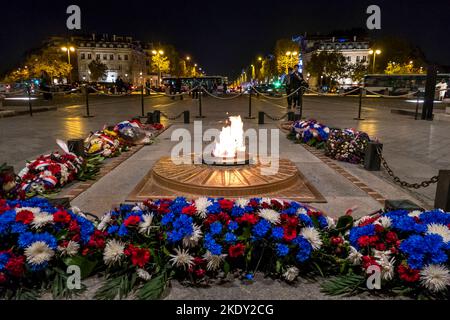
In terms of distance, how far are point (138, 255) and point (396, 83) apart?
157ft

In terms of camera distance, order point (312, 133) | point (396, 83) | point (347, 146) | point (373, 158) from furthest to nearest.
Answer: point (396, 83) < point (312, 133) < point (347, 146) < point (373, 158)

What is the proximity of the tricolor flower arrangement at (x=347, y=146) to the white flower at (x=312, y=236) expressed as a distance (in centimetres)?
402

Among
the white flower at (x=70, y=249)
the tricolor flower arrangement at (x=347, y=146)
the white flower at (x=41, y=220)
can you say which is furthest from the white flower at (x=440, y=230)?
the tricolor flower arrangement at (x=347, y=146)

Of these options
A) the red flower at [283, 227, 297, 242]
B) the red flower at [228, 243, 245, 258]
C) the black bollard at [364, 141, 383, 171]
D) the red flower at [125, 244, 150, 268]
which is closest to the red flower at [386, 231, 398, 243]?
the red flower at [283, 227, 297, 242]

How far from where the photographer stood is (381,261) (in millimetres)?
2549

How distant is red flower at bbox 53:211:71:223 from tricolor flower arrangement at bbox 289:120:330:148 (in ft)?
18.8

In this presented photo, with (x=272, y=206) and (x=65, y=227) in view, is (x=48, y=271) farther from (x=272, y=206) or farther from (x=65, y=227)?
(x=272, y=206)

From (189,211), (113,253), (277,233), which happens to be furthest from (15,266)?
(277,233)

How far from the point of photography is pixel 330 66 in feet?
219

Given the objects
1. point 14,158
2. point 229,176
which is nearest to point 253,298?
point 229,176

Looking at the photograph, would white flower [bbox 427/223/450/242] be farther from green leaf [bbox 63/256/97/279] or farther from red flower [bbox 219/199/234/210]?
green leaf [bbox 63/256/97/279]

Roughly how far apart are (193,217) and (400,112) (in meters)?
15.7

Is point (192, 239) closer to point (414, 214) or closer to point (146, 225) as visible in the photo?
point (146, 225)

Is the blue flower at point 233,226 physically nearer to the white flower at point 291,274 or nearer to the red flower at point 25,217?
the white flower at point 291,274
